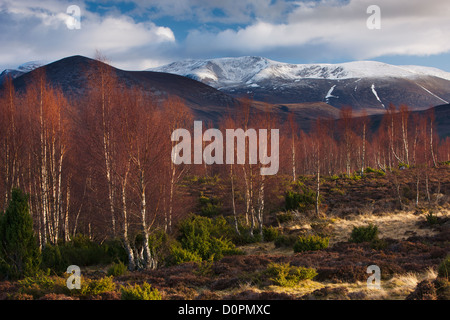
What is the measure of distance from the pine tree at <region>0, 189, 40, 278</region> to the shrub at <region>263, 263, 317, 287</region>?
8277 millimetres

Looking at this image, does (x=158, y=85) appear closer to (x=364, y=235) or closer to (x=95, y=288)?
(x=364, y=235)

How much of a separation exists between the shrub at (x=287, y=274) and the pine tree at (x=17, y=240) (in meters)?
8.28

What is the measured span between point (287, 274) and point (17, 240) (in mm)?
9137

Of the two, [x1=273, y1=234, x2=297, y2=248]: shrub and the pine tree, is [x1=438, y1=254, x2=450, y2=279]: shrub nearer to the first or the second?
[x1=273, y1=234, x2=297, y2=248]: shrub

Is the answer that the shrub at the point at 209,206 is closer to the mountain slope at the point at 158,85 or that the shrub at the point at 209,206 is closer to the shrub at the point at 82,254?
the shrub at the point at 82,254

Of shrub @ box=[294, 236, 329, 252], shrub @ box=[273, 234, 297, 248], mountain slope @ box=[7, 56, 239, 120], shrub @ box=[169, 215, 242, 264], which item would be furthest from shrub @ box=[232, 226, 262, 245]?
mountain slope @ box=[7, 56, 239, 120]

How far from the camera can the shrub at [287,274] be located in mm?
8281

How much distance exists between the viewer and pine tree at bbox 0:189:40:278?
440 inches

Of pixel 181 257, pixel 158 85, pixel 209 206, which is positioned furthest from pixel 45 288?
pixel 158 85

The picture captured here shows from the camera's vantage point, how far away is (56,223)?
17.8 m

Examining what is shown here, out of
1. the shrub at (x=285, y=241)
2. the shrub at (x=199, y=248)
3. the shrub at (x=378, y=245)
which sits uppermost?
the shrub at (x=378, y=245)

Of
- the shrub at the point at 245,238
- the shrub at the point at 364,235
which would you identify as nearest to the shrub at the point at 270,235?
the shrub at the point at 245,238
